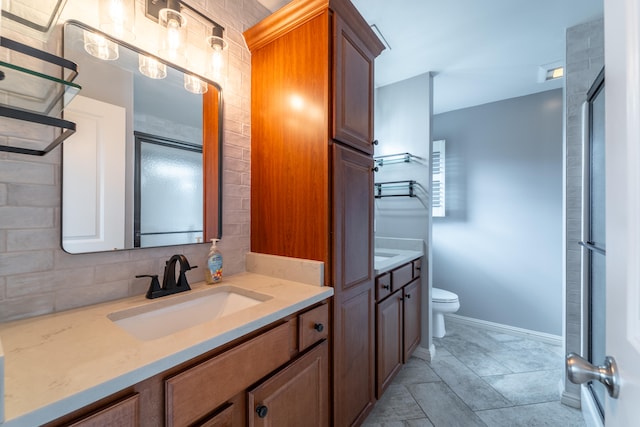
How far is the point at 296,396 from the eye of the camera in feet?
3.35

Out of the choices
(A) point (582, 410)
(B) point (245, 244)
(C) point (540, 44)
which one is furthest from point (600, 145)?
(B) point (245, 244)

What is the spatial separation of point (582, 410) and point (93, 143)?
10.1ft

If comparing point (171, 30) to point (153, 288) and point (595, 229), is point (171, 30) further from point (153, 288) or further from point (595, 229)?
point (595, 229)

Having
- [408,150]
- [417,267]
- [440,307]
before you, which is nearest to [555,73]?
[408,150]

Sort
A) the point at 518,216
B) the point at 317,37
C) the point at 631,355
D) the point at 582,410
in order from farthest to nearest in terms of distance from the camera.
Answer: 1. the point at 518,216
2. the point at 582,410
3. the point at 317,37
4. the point at 631,355

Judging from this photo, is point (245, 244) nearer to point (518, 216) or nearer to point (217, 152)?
point (217, 152)

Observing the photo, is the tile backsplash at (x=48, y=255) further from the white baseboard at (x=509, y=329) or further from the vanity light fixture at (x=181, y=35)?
the white baseboard at (x=509, y=329)

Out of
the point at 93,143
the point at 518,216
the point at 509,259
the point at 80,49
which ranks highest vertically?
the point at 80,49

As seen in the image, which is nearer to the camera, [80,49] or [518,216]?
[80,49]

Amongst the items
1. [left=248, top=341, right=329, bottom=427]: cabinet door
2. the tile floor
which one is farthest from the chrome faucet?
the tile floor

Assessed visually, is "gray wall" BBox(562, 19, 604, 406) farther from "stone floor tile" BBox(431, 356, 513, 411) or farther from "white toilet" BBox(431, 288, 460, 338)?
"white toilet" BBox(431, 288, 460, 338)

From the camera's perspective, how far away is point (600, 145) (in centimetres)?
140

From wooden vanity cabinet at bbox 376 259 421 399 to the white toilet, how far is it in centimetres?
42

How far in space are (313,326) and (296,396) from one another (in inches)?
10.1
